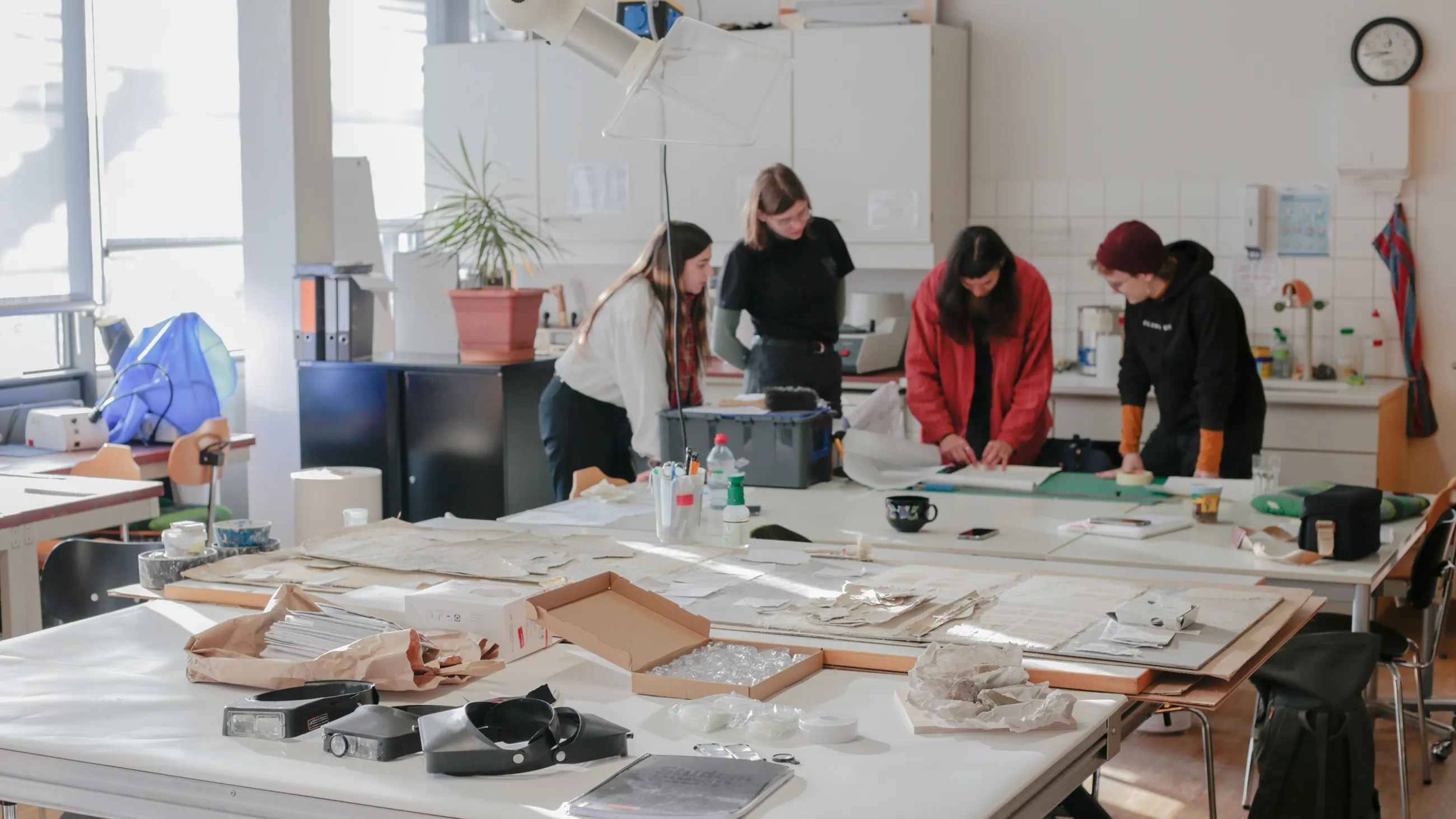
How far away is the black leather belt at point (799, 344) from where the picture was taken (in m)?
5.11

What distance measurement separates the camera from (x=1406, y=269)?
223 inches

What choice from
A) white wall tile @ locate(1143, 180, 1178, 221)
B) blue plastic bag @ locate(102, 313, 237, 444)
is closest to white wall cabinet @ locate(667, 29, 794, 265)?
white wall tile @ locate(1143, 180, 1178, 221)

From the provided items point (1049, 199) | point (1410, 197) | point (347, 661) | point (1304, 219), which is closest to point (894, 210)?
point (1049, 199)

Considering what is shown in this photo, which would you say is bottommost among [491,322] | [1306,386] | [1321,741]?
[1321,741]

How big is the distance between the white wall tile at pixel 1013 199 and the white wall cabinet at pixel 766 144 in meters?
0.16

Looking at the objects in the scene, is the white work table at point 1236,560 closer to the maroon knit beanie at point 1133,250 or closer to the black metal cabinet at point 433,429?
the maroon knit beanie at point 1133,250

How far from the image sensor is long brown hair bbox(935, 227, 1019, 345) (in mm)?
4215

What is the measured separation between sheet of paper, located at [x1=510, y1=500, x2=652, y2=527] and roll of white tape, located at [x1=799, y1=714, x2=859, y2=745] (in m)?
1.69

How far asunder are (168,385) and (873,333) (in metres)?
2.88

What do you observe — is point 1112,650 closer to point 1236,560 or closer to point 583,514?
point 1236,560

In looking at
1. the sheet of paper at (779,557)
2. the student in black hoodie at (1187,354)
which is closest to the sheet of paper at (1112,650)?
the sheet of paper at (779,557)

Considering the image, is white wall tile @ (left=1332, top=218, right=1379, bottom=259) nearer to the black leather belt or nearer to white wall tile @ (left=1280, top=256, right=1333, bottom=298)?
white wall tile @ (left=1280, top=256, right=1333, bottom=298)

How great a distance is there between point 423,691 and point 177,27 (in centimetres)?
454

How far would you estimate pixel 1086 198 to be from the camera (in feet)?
20.4
